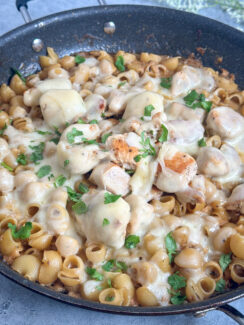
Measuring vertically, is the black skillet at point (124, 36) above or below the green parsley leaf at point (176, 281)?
above

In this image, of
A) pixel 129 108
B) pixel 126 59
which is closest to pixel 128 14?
pixel 126 59

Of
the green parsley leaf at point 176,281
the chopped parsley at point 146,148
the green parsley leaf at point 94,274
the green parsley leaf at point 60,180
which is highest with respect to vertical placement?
the chopped parsley at point 146,148

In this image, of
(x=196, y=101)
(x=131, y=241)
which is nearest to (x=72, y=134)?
(x=131, y=241)

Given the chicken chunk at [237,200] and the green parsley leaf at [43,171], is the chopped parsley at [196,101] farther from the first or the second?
the green parsley leaf at [43,171]

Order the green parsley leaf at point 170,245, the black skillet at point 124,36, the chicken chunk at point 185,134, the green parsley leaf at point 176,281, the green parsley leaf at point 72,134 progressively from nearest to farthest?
the green parsley leaf at point 176,281
the green parsley leaf at point 170,245
the green parsley leaf at point 72,134
the chicken chunk at point 185,134
the black skillet at point 124,36

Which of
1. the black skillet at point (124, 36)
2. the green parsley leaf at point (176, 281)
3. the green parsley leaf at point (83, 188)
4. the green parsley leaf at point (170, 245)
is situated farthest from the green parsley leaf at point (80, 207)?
the black skillet at point (124, 36)

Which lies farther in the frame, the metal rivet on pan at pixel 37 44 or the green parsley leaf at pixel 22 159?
the metal rivet on pan at pixel 37 44

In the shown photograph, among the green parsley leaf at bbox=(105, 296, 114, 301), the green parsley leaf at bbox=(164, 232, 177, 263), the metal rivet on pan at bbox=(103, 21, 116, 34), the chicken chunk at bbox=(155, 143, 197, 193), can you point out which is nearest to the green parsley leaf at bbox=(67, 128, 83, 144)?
the chicken chunk at bbox=(155, 143, 197, 193)

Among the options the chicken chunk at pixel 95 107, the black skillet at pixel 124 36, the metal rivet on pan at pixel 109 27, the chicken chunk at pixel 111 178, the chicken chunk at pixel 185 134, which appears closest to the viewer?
the chicken chunk at pixel 111 178
